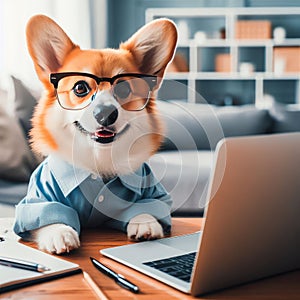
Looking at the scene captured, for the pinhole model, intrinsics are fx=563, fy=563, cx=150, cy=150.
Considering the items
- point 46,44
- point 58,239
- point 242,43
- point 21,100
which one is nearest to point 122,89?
point 46,44

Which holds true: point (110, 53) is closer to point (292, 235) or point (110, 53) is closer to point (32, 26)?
point (32, 26)

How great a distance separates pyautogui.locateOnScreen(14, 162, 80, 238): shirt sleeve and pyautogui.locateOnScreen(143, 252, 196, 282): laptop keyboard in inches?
7.8

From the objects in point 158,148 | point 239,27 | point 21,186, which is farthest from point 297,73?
point 158,148

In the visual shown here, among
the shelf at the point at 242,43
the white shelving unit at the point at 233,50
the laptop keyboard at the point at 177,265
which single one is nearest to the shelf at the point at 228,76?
the white shelving unit at the point at 233,50

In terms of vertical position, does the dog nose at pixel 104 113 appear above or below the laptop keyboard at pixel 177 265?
above

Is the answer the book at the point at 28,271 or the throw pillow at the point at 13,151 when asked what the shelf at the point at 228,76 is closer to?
the throw pillow at the point at 13,151

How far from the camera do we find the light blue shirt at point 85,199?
95cm

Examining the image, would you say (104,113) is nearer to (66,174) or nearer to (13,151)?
(66,174)

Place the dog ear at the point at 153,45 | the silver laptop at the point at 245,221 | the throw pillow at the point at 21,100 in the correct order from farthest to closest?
the throw pillow at the point at 21,100 → the dog ear at the point at 153,45 → the silver laptop at the point at 245,221

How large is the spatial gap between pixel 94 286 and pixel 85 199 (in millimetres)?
273

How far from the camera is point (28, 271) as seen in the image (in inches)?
30.2

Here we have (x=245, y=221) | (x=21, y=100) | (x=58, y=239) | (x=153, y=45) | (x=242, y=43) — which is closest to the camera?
(x=245, y=221)

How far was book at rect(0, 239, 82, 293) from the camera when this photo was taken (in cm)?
73

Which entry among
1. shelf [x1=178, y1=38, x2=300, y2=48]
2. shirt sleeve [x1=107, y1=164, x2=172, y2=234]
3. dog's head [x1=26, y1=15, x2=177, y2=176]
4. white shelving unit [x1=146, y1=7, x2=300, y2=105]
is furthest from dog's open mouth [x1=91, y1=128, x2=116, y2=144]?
shelf [x1=178, y1=38, x2=300, y2=48]
